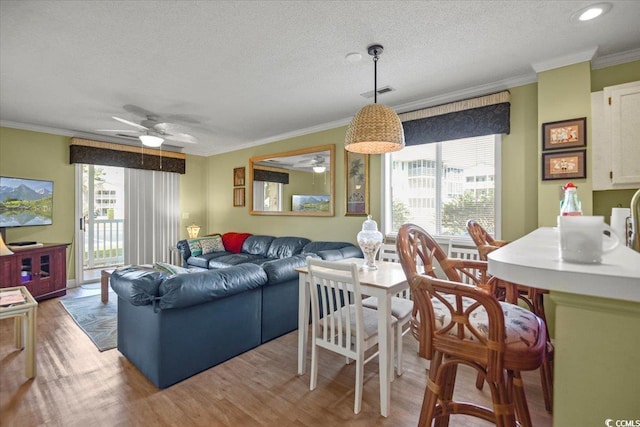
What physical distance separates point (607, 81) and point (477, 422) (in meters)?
2.97

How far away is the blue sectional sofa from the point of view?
2.12 m

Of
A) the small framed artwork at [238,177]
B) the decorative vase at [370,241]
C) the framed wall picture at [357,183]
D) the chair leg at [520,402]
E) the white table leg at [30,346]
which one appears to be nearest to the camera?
the chair leg at [520,402]

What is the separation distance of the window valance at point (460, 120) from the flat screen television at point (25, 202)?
5388mm

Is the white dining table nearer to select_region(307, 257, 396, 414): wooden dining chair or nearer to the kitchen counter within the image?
select_region(307, 257, 396, 414): wooden dining chair

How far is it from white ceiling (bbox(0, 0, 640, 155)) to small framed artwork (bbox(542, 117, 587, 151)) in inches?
20.6

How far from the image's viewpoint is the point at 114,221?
5.88 m

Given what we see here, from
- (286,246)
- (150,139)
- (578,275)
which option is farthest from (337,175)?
(578,275)

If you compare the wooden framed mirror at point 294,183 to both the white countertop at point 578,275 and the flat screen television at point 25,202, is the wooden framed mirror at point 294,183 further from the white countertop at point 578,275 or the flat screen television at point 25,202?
the white countertop at point 578,275

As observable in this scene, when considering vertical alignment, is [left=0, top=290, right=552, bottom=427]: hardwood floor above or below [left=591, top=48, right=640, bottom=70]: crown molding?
below

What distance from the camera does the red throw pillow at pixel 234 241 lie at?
5509mm

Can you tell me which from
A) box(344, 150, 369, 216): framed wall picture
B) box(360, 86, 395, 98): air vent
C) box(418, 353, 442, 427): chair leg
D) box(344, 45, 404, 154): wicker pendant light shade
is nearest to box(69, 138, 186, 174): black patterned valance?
box(344, 150, 369, 216): framed wall picture

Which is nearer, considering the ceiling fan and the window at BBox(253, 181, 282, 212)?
the ceiling fan

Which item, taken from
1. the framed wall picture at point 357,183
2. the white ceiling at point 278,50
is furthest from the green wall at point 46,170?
the framed wall picture at point 357,183

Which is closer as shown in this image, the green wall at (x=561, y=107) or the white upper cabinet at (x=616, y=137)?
the white upper cabinet at (x=616, y=137)
